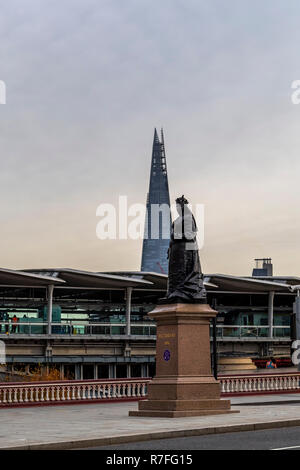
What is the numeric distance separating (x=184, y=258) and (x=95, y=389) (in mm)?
11158

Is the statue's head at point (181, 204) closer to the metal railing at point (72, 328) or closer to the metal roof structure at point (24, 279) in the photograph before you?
the metal roof structure at point (24, 279)

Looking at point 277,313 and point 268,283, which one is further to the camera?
point 277,313

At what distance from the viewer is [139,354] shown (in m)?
73.3

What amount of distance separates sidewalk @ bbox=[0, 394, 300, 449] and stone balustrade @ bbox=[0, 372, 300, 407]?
4703 mm

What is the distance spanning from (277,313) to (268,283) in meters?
15.9

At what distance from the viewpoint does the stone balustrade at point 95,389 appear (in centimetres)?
3309

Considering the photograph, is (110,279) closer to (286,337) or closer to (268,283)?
(268,283)

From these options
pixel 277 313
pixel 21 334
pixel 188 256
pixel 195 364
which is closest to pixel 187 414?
pixel 195 364

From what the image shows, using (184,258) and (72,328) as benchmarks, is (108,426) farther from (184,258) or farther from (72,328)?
(72,328)

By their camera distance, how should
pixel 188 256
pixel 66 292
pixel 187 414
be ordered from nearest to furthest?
pixel 187 414
pixel 188 256
pixel 66 292

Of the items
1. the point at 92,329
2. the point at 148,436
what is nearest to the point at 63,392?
the point at 148,436

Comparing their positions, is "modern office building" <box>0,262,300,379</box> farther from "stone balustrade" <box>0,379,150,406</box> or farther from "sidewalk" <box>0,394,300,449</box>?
"sidewalk" <box>0,394,300,449</box>

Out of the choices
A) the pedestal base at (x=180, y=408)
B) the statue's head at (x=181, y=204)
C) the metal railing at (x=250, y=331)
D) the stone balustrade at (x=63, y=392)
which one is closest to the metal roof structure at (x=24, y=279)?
the metal railing at (x=250, y=331)

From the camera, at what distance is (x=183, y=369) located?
79.7 ft
